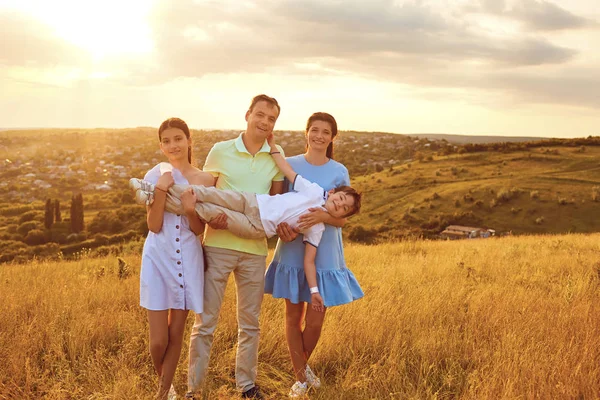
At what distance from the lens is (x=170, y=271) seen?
11.2 feet

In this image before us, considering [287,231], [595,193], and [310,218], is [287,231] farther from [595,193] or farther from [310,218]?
[595,193]

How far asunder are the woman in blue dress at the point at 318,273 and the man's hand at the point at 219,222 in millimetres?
659

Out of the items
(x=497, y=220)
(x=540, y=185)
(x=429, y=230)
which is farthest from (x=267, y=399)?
(x=540, y=185)

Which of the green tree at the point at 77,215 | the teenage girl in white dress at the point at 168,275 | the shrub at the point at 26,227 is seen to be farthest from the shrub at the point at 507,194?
the shrub at the point at 26,227

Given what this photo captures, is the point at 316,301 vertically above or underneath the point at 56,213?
above

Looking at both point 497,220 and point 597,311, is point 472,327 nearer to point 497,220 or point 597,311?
point 597,311

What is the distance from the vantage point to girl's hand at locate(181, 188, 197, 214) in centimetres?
335

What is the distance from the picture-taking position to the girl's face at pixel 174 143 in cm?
358

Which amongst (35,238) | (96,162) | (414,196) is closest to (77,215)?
(35,238)

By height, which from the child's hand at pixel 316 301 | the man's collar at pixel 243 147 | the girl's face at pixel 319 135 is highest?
the girl's face at pixel 319 135

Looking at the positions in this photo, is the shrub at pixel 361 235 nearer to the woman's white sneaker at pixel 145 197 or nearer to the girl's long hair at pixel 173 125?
the girl's long hair at pixel 173 125

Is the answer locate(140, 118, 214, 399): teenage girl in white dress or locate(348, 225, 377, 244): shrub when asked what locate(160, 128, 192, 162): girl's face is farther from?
locate(348, 225, 377, 244): shrub

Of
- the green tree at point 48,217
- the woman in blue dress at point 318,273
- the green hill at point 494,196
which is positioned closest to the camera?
the woman in blue dress at point 318,273

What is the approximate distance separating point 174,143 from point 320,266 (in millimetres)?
1485
